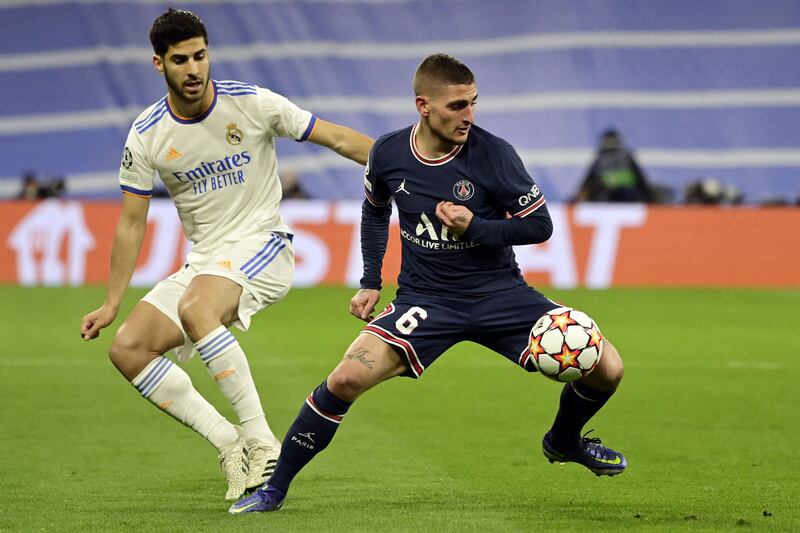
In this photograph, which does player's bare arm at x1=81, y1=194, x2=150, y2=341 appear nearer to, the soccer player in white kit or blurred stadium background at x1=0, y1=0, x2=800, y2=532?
the soccer player in white kit

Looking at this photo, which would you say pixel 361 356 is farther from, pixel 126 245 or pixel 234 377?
pixel 126 245

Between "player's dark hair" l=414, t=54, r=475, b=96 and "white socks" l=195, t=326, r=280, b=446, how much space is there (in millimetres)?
1456

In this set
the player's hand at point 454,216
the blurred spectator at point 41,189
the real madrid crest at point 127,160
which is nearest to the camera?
the player's hand at point 454,216

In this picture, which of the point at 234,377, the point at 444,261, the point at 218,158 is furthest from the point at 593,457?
the point at 218,158

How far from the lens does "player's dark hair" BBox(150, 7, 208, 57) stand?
625 centimetres

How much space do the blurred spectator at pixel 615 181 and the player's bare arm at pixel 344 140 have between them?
13771 millimetres

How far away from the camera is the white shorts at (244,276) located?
254 inches

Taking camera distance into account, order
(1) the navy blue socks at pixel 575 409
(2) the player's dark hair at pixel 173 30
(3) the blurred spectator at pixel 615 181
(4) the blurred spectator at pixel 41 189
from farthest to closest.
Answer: (3) the blurred spectator at pixel 615 181
(4) the blurred spectator at pixel 41 189
(2) the player's dark hair at pixel 173 30
(1) the navy blue socks at pixel 575 409

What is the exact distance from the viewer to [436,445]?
7750 mm

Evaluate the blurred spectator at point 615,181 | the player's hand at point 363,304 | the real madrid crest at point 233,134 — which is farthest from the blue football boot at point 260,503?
the blurred spectator at point 615,181

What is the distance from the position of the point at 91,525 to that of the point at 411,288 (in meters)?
1.70

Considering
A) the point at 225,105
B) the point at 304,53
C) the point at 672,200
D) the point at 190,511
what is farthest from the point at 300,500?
the point at 304,53

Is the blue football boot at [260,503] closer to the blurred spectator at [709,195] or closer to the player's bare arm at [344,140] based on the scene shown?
the player's bare arm at [344,140]

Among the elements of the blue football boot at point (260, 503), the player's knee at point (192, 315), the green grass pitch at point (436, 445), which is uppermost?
the player's knee at point (192, 315)
